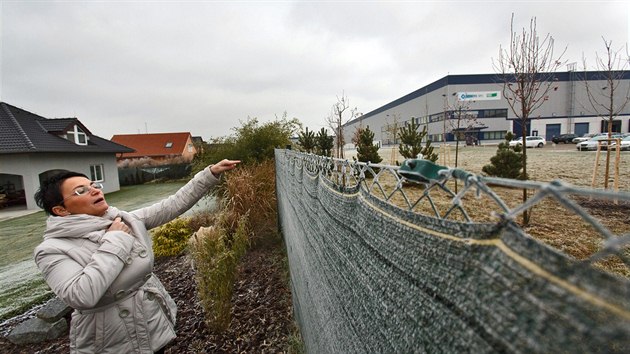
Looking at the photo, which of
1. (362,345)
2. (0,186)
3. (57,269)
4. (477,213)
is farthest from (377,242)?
(0,186)

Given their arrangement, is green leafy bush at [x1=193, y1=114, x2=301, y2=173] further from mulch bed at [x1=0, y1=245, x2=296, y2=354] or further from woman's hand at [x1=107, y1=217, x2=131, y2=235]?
woman's hand at [x1=107, y1=217, x2=131, y2=235]

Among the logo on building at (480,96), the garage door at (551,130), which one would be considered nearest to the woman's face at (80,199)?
the logo on building at (480,96)

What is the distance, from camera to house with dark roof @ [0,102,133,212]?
16188 millimetres

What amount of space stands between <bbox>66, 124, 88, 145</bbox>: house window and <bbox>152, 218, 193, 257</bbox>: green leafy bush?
18.1 metres

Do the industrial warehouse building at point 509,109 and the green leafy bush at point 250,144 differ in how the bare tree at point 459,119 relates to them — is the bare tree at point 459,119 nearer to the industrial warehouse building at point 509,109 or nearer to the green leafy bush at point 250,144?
the industrial warehouse building at point 509,109

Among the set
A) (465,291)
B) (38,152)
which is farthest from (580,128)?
(38,152)

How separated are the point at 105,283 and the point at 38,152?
65.9ft

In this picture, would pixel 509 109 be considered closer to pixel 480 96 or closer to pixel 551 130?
pixel 480 96

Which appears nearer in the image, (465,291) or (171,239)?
(465,291)

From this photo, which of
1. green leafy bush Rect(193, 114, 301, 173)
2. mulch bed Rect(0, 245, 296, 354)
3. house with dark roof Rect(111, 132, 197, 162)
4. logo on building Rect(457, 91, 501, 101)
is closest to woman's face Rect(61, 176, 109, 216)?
mulch bed Rect(0, 245, 296, 354)

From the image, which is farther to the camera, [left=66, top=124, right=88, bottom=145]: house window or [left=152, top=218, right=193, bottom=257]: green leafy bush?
[left=66, top=124, right=88, bottom=145]: house window

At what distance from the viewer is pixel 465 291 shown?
0.55 meters

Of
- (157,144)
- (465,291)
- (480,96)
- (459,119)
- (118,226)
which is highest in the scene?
(480,96)

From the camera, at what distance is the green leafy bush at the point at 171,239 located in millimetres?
6637
